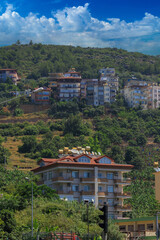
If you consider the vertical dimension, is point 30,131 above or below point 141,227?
above

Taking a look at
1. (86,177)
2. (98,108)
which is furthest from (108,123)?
(86,177)

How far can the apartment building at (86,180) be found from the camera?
289ft

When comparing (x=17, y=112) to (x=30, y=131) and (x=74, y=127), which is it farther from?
(x=74, y=127)

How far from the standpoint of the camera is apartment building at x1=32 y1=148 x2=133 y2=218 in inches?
3465

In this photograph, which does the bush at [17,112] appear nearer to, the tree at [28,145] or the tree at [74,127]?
the tree at [74,127]

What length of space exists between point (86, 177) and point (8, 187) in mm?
13352

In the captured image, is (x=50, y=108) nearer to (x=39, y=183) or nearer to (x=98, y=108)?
(x=98, y=108)

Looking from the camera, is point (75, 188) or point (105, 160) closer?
point (75, 188)

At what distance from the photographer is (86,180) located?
89938 mm

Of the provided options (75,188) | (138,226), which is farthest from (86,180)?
(138,226)

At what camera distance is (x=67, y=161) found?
3541 inches

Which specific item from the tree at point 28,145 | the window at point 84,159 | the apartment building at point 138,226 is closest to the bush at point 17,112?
the tree at point 28,145

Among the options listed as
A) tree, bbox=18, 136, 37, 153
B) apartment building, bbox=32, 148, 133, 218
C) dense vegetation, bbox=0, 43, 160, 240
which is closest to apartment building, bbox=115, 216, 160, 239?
dense vegetation, bbox=0, 43, 160, 240

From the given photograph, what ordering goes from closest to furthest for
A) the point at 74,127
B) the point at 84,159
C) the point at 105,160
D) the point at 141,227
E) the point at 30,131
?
the point at 141,227 < the point at 84,159 < the point at 105,160 < the point at 30,131 < the point at 74,127
